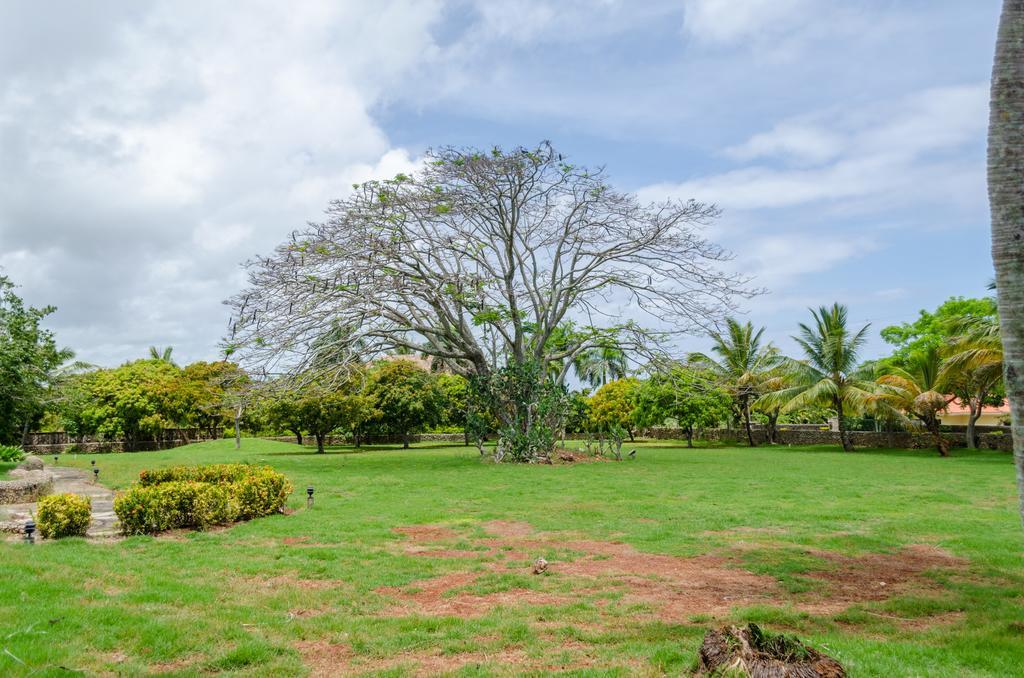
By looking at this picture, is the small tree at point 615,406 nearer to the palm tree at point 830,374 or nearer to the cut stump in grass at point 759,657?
the palm tree at point 830,374

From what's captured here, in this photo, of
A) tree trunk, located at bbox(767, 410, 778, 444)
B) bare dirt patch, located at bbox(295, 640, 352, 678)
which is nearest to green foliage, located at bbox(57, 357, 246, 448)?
tree trunk, located at bbox(767, 410, 778, 444)

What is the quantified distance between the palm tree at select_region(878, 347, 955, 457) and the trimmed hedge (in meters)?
24.4

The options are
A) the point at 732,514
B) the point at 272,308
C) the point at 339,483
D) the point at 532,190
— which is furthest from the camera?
the point at 532,190

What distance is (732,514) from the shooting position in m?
10.9

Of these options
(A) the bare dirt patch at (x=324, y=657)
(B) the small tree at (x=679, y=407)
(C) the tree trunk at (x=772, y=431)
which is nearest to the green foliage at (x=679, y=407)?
(B) the small tree at (x=679, y=407)

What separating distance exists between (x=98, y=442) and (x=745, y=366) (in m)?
37.0

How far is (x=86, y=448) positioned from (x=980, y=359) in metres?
43.3

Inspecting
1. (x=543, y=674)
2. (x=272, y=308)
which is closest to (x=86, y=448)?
(x=272, y=308)

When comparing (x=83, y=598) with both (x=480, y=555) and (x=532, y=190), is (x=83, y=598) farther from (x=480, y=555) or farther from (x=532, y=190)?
(x=532, y=190)

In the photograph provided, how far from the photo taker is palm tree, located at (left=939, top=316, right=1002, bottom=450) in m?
23.1

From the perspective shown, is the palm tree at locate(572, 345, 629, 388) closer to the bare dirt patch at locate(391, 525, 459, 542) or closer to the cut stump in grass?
the bare dirt patch at locate(391, 525, 459, 542)

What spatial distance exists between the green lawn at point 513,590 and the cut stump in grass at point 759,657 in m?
0.36

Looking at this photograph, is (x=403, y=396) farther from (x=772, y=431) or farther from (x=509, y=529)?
(x=509, y=529)

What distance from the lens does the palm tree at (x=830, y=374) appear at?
30297 mm
